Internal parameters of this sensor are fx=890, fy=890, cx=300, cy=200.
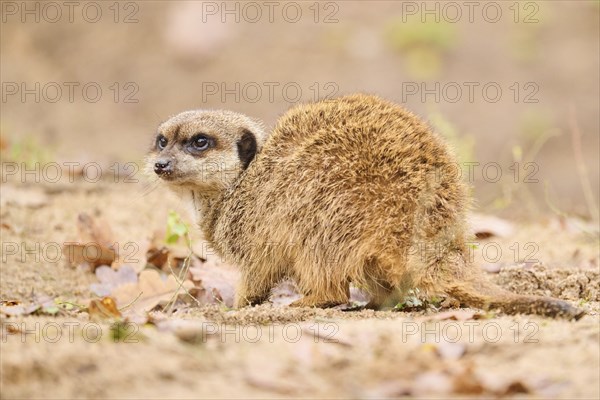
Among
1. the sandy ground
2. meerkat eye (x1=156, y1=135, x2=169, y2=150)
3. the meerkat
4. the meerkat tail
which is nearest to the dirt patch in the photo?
the sandy ground

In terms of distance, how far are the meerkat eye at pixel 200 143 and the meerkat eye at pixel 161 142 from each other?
7.1 inches

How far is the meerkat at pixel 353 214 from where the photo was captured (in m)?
3.67

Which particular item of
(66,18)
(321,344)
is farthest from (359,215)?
(66,18)

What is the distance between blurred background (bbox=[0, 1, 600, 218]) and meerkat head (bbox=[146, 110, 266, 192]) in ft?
17.2

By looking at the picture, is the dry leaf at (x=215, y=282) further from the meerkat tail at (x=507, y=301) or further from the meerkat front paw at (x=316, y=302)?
the meerkat tail at (x=507, y=301)

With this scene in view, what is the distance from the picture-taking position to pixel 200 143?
15.5ft

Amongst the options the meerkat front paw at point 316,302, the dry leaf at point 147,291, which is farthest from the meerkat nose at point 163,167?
the meerkat front paw at point 316,302

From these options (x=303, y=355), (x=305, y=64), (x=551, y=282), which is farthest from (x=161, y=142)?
(x=305, y=64)

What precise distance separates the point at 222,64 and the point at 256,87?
69 cm

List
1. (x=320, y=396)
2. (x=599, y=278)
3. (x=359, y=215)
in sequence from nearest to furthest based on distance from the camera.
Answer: (x=320, y=396)
(x=359, y=215)
(x=599, y=278)

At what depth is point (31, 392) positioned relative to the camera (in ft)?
7.72

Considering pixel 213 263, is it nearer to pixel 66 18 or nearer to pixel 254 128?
pixel 254 128

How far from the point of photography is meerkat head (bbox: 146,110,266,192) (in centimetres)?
458

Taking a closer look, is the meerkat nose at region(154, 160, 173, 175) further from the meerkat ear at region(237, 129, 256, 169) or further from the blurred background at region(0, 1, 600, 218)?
the blurred background at region(0, 1, 600, 218)
